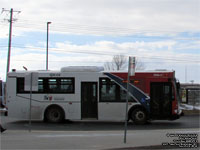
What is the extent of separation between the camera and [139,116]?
17.4m

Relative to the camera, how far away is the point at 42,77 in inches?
725

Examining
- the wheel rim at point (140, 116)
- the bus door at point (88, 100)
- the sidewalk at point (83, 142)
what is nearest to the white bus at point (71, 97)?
the bus door at point (88, 100)

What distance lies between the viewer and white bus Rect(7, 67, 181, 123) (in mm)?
17781

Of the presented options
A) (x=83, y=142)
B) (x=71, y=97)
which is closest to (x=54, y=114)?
(x=71, y=97)

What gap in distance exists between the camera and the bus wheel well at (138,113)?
17375 mm

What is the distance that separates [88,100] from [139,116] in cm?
287

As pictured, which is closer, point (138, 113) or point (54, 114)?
point (138, 113)

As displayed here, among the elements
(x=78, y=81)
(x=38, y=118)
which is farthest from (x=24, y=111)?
(x=78, y=81)

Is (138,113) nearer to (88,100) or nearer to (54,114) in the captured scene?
(88,100)

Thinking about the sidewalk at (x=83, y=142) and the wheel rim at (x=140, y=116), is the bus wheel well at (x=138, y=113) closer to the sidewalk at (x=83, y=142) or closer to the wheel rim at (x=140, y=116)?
the wheel rim at (x=140, y=116)

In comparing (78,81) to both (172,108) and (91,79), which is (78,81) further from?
(172,108)

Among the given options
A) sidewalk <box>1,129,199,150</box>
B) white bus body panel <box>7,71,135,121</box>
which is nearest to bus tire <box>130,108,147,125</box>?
white bus body panel <box>7,71,135,121</box>

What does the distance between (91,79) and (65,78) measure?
1453 millimetres

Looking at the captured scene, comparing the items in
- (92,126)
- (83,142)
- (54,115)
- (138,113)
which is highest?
(138,113)
